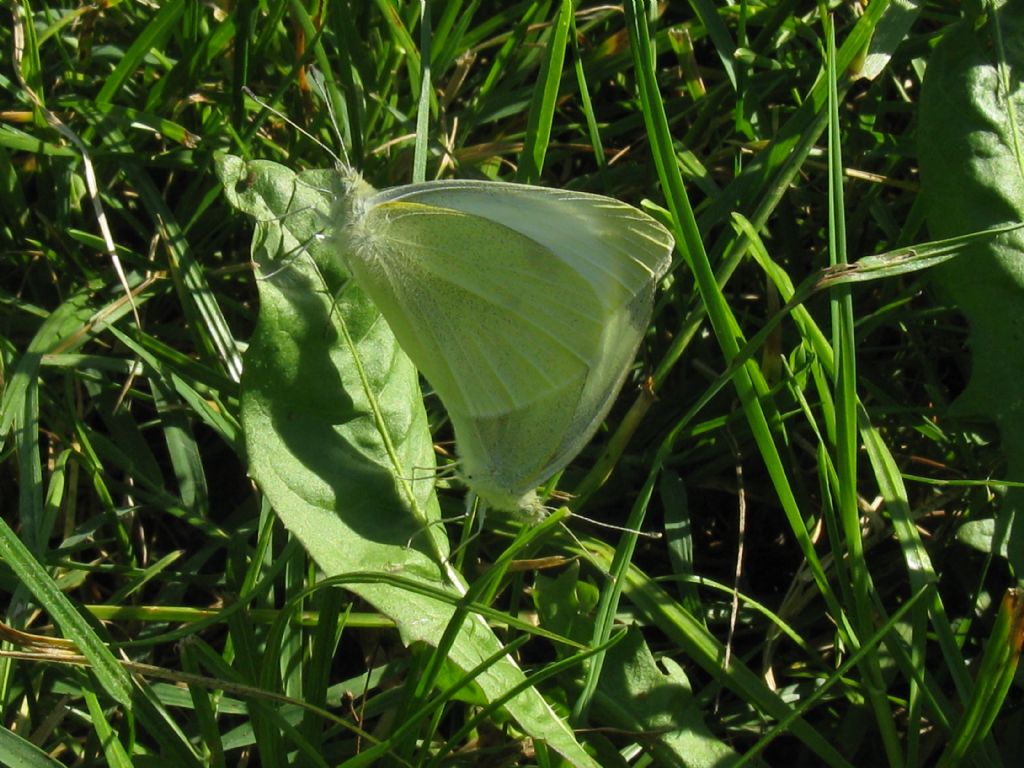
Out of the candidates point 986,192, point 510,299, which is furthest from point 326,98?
point 986,192

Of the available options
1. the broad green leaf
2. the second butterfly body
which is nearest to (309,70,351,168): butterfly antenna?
the second butterfly body

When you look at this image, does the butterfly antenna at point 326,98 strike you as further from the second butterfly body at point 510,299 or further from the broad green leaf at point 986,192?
the broad green leaf at point 986,192

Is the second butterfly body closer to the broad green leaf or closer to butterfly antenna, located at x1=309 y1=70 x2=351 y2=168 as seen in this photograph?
butterfly antenna, located at x1=309 y1=70 x2=351 y2=168

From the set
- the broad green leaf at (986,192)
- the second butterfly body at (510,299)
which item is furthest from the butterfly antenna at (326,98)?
the broad green leaf at (986,192)

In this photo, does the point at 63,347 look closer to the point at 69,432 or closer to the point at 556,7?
the point at 69,432

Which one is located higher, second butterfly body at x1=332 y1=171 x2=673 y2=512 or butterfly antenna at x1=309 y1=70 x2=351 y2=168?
butterfly antenna at x1=309 y1=70 x2=351 y2=168

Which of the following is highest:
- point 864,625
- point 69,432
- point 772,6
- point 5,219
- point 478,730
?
point 772,6

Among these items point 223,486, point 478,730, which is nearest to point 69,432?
point 223,486
